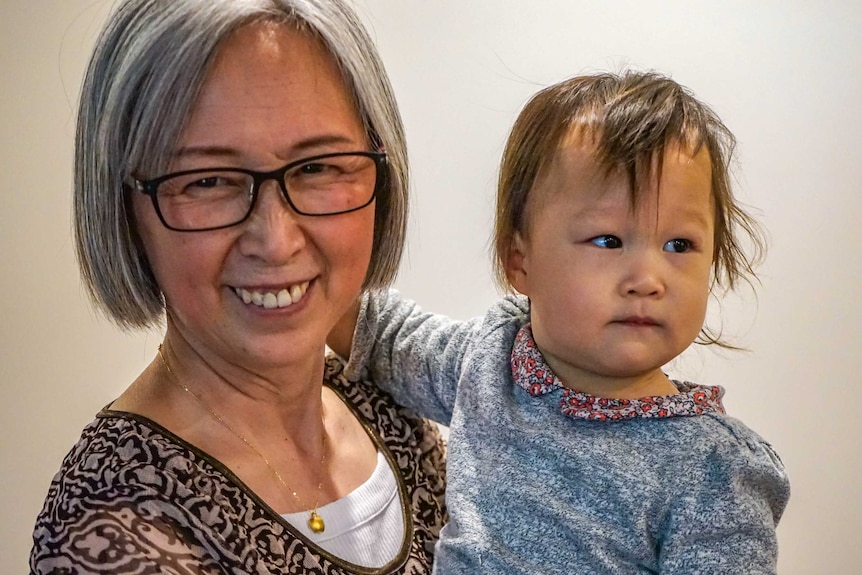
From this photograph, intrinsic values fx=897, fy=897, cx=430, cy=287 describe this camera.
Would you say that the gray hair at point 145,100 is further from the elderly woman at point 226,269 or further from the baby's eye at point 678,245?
the baby's eye at point 678,245

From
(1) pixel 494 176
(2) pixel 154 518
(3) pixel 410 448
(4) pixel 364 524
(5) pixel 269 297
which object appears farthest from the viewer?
(1) pixel 494 176

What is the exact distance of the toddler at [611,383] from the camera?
1104mm

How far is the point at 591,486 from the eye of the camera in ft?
3.83

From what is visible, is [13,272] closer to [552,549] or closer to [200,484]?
[200,484]

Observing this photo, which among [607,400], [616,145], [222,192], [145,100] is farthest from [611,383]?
[145,100]

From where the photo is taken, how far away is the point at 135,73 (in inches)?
40.8

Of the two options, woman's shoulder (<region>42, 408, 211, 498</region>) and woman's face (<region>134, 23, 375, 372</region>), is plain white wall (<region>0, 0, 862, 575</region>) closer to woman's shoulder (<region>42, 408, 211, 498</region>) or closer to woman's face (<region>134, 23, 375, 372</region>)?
woman's face (<region>134, 23, 375, 372</region>)

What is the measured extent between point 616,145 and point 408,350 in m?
0.50

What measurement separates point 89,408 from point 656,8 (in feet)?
5.72

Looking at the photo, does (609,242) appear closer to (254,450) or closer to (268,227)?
(268,227)

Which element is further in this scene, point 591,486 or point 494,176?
point 494,176

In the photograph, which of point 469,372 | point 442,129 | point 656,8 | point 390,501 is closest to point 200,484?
point 390,501

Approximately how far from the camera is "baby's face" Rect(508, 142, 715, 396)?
115cm

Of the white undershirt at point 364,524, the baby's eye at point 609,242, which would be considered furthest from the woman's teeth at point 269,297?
the baby's eye at point 609,242
